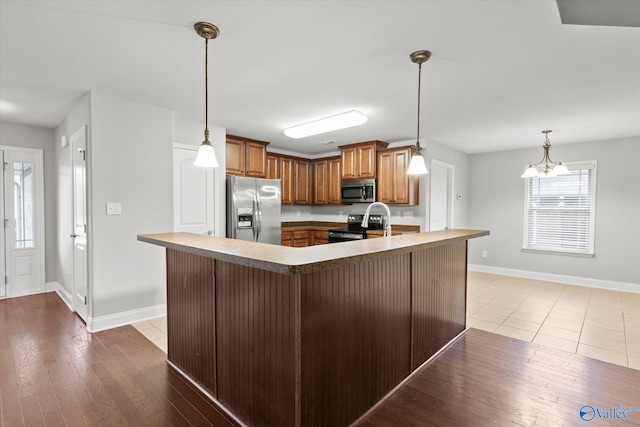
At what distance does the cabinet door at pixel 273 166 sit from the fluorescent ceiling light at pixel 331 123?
4.79 feet

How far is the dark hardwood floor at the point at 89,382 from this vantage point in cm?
185

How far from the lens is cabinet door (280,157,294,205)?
230 inches

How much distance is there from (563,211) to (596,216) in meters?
0.44

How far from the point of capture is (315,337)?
61.6 inches

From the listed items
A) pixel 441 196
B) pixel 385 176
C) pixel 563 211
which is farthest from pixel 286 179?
pixel 563 211

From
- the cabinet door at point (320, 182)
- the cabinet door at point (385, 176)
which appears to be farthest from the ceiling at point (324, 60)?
the cabinet door at point (320, 182)

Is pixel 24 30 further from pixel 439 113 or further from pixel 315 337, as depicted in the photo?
pixel 439 113

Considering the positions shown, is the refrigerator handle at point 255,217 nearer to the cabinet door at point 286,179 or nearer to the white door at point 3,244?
the cabinet door at point 286,179

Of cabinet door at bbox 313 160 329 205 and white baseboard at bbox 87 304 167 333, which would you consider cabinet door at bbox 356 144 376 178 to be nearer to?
cabinet door at bbox 313 160 329 205

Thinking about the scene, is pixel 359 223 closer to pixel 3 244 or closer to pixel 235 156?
pixel 235 156

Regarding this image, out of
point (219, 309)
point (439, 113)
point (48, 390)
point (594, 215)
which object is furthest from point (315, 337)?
point (594, 215)

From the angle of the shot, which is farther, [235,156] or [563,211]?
[563,211]

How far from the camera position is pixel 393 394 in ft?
6.78

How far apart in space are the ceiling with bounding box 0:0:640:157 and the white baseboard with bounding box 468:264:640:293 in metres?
2.62
